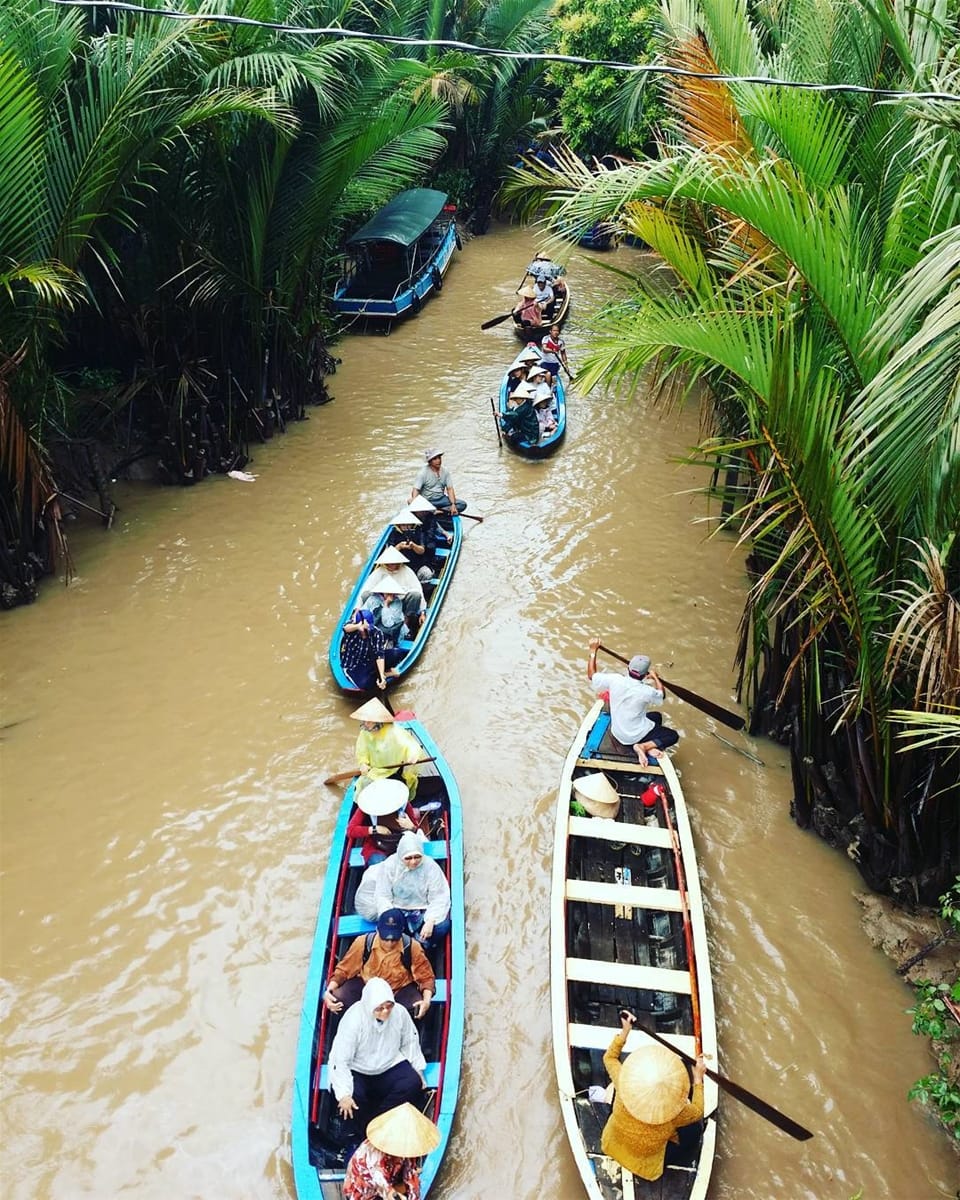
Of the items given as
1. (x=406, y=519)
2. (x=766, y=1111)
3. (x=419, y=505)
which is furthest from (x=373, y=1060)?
(x=419, y=505)

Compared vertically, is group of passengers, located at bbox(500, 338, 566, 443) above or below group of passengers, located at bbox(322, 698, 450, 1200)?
above

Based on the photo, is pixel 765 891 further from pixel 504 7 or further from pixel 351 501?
pixel 504 7

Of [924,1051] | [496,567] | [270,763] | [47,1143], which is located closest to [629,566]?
[496,567]

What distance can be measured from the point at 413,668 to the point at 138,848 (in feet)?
9.26

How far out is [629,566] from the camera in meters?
9.91

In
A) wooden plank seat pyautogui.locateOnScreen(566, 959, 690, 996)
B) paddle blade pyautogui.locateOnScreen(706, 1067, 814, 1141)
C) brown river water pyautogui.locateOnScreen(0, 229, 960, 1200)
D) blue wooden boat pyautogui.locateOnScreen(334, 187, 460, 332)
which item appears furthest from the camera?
blue wooden boat pyautogui.locateOnScreen(334, 187, 460, 332)

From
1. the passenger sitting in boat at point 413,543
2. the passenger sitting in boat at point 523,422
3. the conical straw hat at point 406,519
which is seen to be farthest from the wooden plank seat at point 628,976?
the passenger sitting in boat at point 523,422

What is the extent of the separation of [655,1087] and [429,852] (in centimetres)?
236

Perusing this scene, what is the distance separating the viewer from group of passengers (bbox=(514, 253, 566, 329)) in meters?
15.6

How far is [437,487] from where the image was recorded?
10219 mm

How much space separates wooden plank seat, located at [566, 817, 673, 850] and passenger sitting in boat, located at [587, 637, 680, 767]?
70 centimetres

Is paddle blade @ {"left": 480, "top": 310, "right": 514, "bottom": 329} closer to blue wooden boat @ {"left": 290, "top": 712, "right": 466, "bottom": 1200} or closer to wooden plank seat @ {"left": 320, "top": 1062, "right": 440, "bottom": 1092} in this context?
blue wooden boat @ {"left": 290, "top": 712, "right": 466, "bottom": 1200}

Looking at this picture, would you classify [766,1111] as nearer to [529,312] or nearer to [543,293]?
[529,312]

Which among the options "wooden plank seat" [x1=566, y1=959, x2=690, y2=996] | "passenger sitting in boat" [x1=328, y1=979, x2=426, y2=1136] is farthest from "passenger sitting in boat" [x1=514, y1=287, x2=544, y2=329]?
"passenger sitting in boat" [x1=328, y1=979, x2=426, y2=1136]
